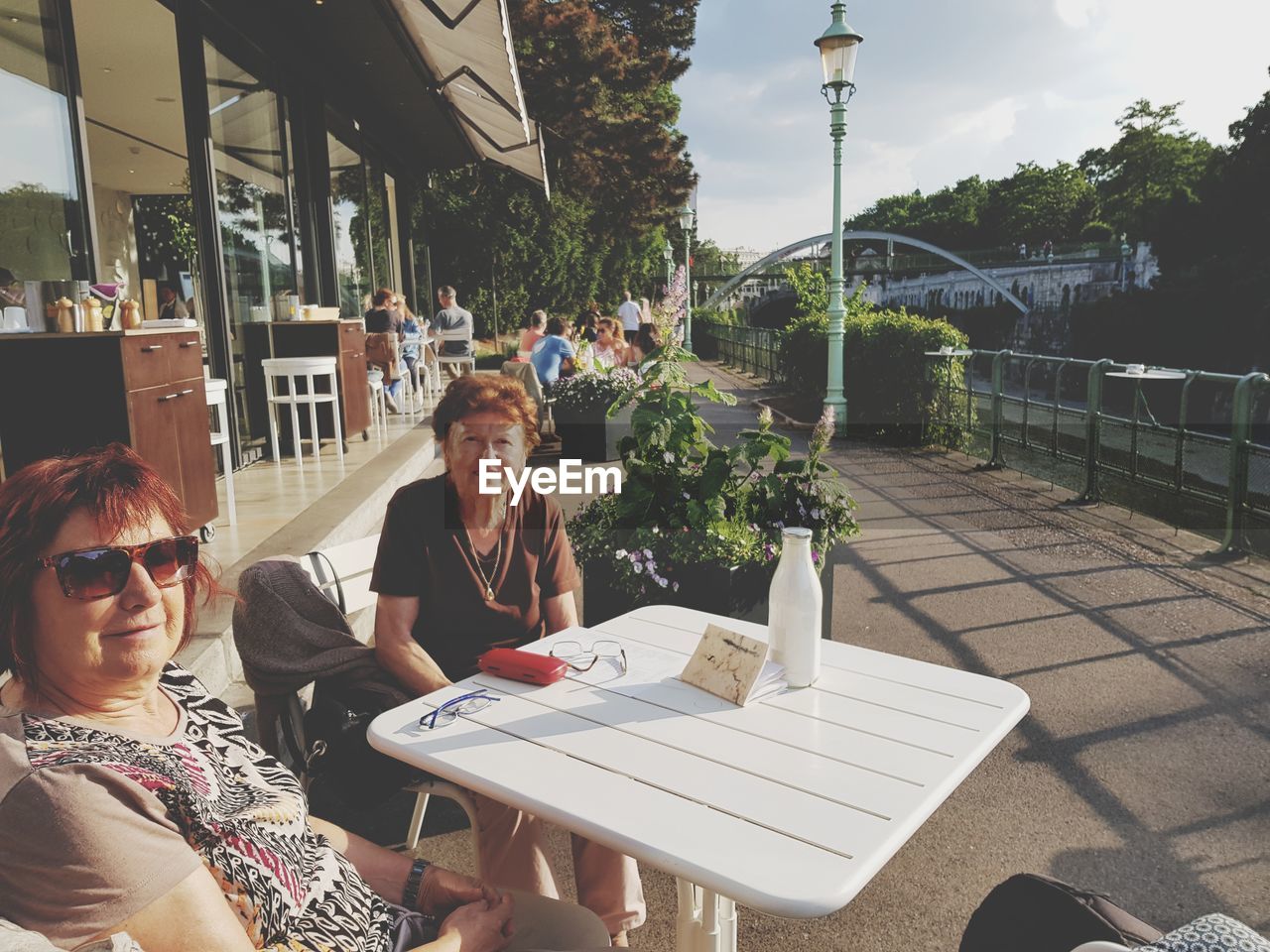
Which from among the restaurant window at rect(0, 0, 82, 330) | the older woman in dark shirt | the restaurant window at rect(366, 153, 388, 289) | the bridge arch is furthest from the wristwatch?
the bridge arch

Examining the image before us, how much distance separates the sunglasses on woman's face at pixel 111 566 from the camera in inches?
53.2

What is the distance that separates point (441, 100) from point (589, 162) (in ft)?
51.0

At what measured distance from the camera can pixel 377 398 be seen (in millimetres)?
10008

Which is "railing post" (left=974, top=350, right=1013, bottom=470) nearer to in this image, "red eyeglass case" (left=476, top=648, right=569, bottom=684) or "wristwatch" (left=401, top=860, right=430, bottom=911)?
"red eyeglass case" (left=476, top=648, right=569, bottom=684)

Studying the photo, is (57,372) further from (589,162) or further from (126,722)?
(589,162)

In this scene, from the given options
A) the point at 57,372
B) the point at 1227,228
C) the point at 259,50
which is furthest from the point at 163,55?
the point at 1227,228

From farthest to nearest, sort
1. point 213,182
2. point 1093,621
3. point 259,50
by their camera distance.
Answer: point 259,50 → point 213,182 → point 1093,621

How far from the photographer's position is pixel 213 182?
23.0ft

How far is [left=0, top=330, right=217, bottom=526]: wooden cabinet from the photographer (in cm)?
399

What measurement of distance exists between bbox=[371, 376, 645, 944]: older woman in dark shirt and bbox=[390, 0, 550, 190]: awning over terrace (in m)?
5.62

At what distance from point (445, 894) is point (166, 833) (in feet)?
2.37

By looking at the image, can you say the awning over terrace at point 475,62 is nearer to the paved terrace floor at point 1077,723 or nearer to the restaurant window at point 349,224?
the restaurant window at point 349,224

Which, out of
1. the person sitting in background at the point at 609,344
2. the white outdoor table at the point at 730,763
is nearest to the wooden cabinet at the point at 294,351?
the person sitting in background at the point at 609,344

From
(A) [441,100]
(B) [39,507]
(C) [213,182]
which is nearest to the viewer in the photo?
(B) [39,507]
